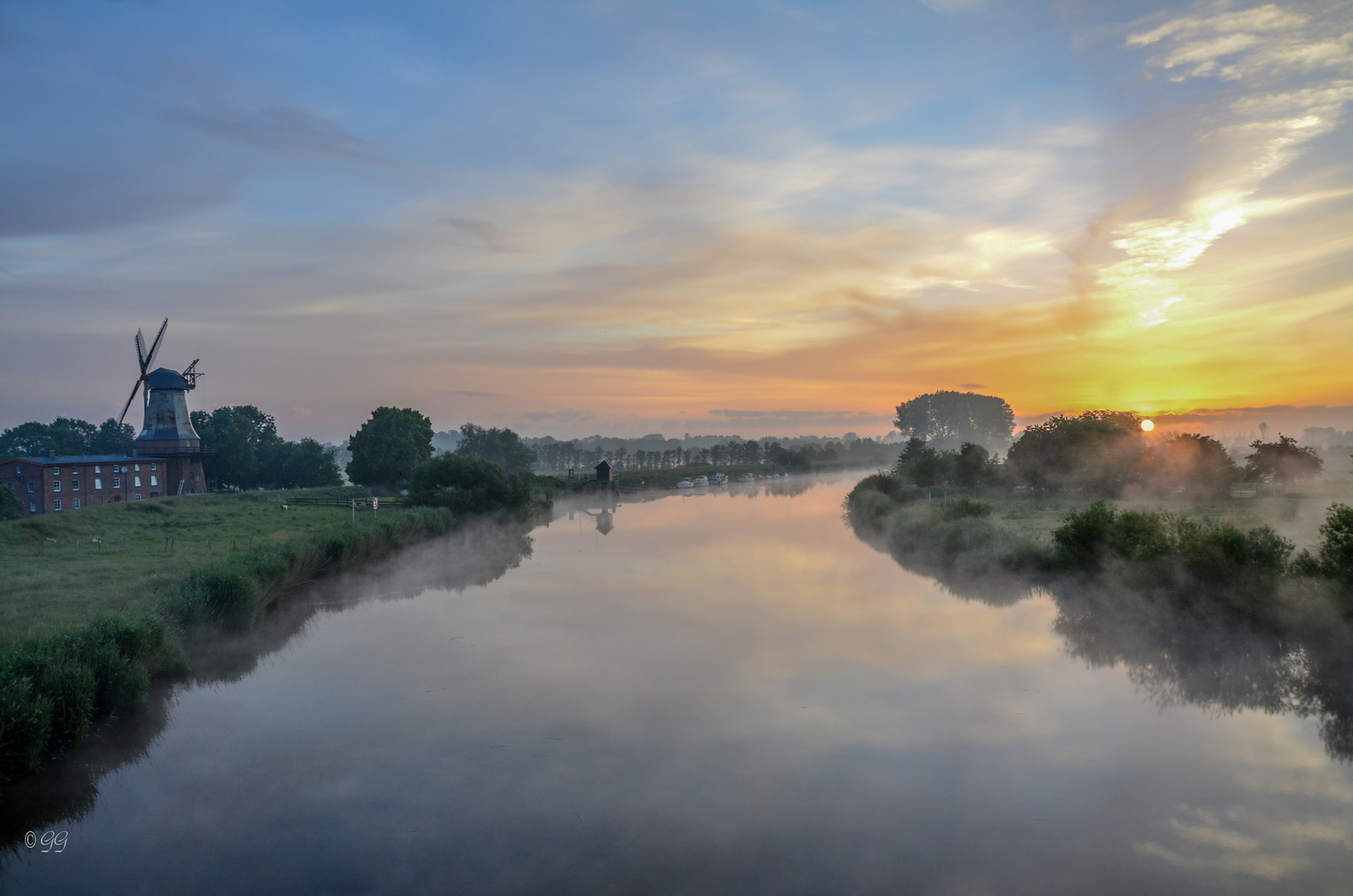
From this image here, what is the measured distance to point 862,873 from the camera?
779cm

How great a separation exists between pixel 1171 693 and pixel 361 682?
48.2 ft

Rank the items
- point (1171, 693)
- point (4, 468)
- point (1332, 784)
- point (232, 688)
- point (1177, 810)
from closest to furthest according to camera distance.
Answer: point (1177, 810)
point (1332, 784)
point (1171, 693)
point (232, 688)
point (4, 468)

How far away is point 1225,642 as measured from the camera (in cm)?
1536

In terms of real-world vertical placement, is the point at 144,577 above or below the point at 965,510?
below

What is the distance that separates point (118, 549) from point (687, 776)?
24.2 metres

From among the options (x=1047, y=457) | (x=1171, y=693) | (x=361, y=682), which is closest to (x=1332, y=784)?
Result: (x=1171, y=693)

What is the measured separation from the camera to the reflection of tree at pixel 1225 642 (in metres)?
12.7

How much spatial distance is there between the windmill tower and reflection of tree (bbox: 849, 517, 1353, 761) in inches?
2107

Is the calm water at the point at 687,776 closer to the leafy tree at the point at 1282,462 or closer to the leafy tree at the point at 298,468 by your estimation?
the leafy tree at the point at 1282,462

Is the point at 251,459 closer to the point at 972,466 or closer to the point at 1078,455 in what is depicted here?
the point at 972,466

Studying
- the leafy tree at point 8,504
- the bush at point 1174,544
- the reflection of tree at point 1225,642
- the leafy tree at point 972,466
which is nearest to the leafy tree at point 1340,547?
the reflection of tree at point 1225,642

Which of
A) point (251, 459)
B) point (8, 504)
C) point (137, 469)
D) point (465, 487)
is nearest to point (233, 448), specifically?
point (251, 459)

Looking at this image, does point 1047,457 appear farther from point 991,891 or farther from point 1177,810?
point 991,891

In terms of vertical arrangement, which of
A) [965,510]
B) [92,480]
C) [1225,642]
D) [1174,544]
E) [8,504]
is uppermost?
[92,480]
